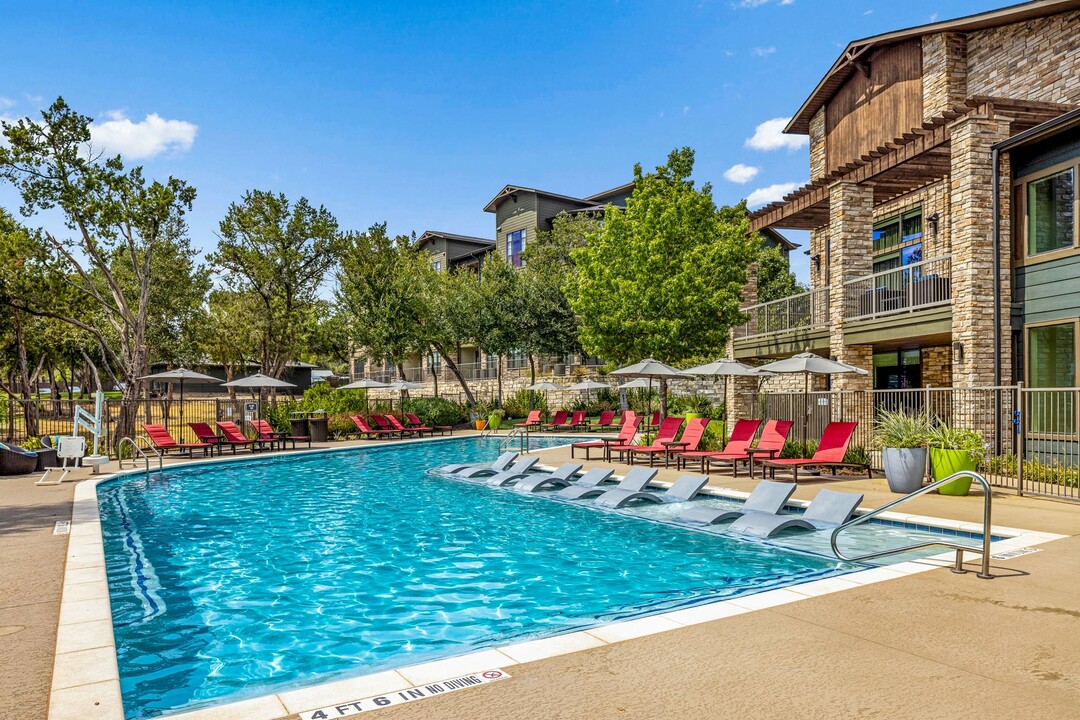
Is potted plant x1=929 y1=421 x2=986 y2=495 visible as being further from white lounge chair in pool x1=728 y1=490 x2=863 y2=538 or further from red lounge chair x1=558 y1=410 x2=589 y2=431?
red lounge chair x1=558 y1=410 x2=589 y2=431

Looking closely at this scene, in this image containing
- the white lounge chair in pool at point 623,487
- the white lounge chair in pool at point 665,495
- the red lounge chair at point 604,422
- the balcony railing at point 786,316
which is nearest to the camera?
the white lounge chair in pool at point 665,495

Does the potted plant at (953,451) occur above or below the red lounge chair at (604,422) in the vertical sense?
A: above

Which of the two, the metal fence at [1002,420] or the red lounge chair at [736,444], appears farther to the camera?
the red lounge chair at [736,444]

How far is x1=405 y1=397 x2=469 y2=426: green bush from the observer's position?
1232 inches

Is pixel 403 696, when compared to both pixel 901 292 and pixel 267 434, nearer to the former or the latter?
pixel 901 292

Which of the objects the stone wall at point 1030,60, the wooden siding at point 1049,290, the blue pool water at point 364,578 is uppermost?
the stone wall at point 1030,60

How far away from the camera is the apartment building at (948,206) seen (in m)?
14.4

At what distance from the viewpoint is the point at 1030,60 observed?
1641 cm

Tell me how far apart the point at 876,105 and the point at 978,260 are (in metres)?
7.64

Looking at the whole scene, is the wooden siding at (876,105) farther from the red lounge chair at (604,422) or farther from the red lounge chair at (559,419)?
the red lounge chair at (559,419)

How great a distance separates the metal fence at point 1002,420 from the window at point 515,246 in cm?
2688

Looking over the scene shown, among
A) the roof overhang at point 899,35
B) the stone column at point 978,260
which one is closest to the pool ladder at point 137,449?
the stone column at point 978,260

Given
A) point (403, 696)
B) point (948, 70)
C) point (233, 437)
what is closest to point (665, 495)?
point (403, 696)

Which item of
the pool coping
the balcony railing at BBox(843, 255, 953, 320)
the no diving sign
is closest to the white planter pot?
the pool coping
